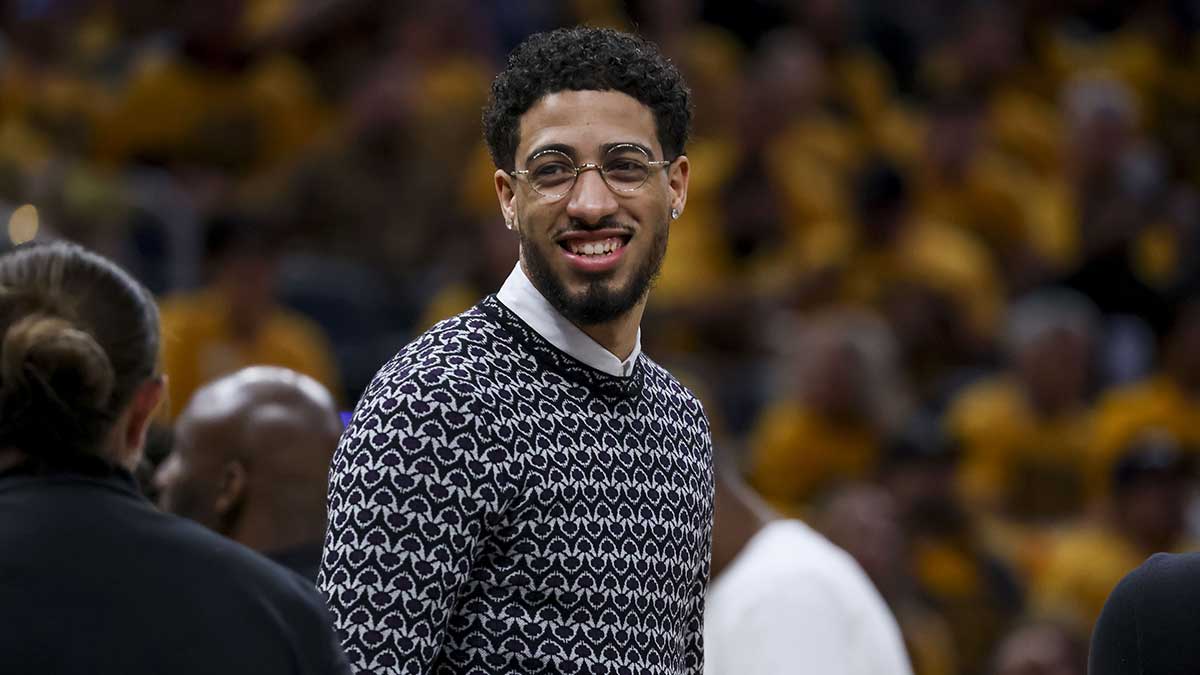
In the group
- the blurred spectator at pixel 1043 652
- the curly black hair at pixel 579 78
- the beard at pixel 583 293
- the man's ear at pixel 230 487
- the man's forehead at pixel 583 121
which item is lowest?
the blurred spectator at pixel 1043 652

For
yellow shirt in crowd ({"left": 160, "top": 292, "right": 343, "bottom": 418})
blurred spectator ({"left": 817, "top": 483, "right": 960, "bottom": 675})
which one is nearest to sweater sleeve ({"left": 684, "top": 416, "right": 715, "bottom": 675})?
blurred spectator ({"left": 817, "top": 483, "right": 960, "bottom": 675})

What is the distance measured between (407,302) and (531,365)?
17.0ft

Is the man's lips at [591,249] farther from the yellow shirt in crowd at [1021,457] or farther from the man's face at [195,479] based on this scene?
the yellow shirt in crowd at [1021,457]

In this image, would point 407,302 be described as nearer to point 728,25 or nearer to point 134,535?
point 728,25

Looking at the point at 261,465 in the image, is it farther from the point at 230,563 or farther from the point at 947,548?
the point at 947,548

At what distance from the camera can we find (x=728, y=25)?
941cm

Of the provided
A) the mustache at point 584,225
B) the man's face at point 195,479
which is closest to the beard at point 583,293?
the mustache at point 584,225

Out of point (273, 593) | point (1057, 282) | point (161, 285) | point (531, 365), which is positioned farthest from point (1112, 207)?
point (273, 593)

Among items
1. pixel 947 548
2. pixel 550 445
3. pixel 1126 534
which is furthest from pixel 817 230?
pixel 550 445

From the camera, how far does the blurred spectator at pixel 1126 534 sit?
6.47m

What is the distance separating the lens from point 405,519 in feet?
7.88

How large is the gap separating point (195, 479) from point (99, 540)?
1435 millimetres

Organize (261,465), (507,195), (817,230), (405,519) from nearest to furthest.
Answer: (405,519) < (507,195) < (261,465) < (817,230)

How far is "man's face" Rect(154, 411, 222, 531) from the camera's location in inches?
139
